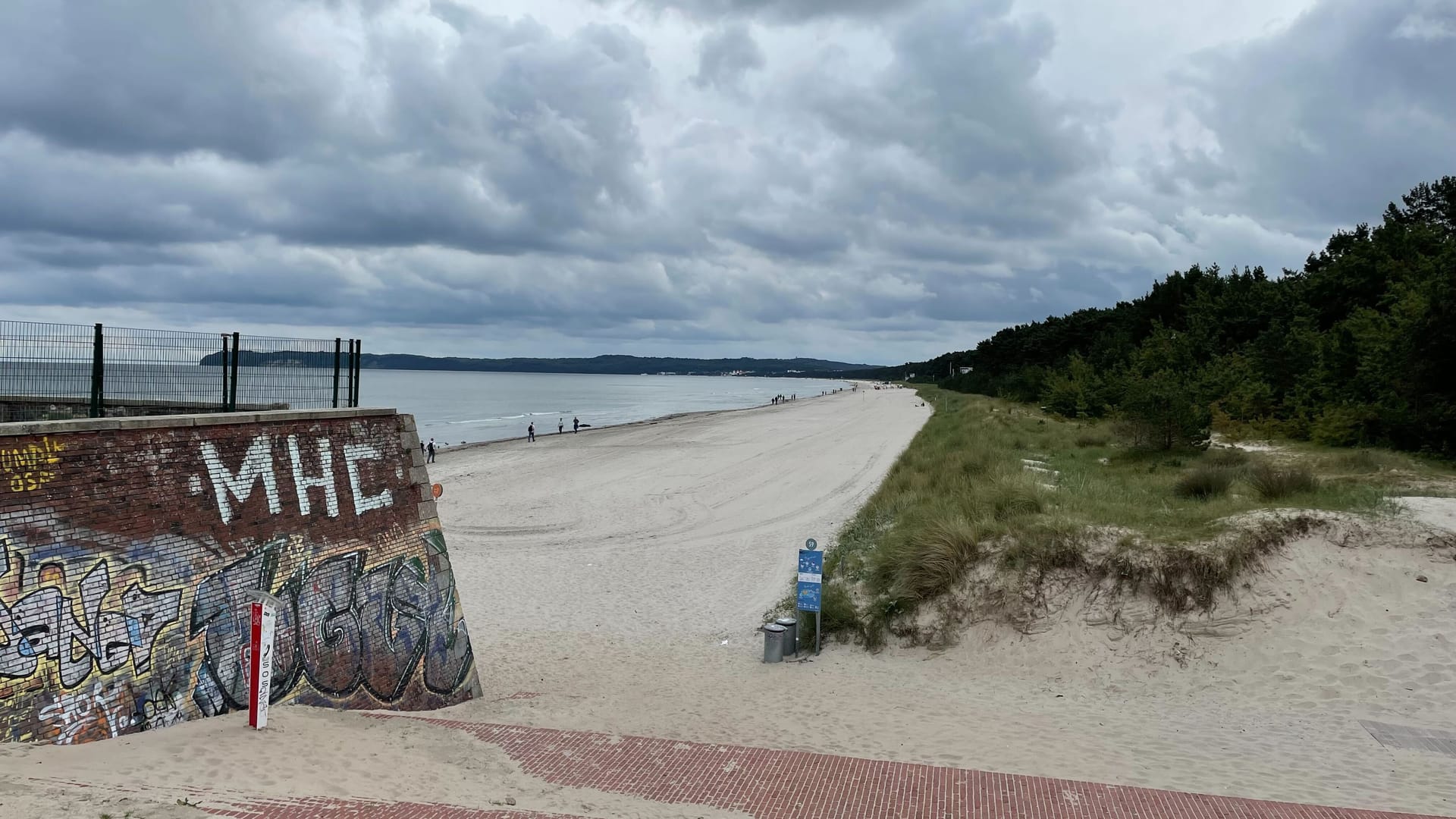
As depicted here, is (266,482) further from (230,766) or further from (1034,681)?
(1034,681)

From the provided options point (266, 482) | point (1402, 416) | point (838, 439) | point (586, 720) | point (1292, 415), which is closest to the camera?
point (266, 482)

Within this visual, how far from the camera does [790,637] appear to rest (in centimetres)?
1362

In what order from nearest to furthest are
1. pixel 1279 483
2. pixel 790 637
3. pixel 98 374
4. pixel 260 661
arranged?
pixel 260 661 → pixel 98 374 → pixel 790 637 → pixel 1279 483

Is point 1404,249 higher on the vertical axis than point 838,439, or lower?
higher

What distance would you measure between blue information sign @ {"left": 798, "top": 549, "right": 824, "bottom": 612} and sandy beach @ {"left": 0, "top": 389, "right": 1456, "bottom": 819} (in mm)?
1042

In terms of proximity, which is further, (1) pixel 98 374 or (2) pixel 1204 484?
(2) pixel 1204 484

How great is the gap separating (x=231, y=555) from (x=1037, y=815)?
8.08m

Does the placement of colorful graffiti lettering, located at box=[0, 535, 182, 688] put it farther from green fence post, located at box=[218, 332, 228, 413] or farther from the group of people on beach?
the group of people on beach

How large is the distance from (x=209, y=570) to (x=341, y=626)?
1829 millimetres

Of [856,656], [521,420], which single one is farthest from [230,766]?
[521,420]

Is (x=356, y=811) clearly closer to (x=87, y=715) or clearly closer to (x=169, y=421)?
(x=87, y=715)

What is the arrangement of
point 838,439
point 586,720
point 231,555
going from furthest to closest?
point 838,439 → point 586,720 → point 231,555

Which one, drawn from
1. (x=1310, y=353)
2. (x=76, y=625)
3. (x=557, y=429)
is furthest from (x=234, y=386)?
(x=557, y=429)

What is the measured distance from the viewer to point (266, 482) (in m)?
9.24
